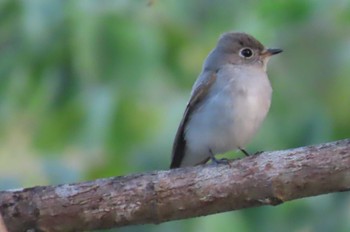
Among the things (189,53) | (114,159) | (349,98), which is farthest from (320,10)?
(114,159)

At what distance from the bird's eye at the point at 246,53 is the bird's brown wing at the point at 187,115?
23 cm

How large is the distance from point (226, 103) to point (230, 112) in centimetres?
5

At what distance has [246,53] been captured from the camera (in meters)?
5.49

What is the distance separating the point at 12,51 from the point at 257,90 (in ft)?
5.08

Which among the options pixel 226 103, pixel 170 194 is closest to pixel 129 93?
pixel 226 103

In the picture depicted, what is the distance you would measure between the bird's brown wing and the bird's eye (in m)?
0.23

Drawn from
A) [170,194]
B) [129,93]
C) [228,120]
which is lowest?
[170,194]

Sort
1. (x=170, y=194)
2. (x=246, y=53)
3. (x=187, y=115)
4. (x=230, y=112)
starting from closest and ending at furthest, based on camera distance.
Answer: (x=170, y=194)
(x=230, y=112)
(x=187, y=115)
(x=246, y=53)

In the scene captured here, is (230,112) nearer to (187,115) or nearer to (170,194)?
(187,115)

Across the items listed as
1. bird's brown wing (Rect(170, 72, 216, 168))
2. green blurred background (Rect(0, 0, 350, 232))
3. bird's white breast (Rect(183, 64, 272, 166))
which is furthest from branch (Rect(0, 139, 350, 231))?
green blurred background (Rect(0, 0, 350, 232))

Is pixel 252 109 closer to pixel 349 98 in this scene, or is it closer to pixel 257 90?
pixel 257 90

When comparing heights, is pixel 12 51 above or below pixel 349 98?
above

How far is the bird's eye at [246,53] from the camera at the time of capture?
5480mm

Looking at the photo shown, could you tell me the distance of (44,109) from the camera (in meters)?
6.06
